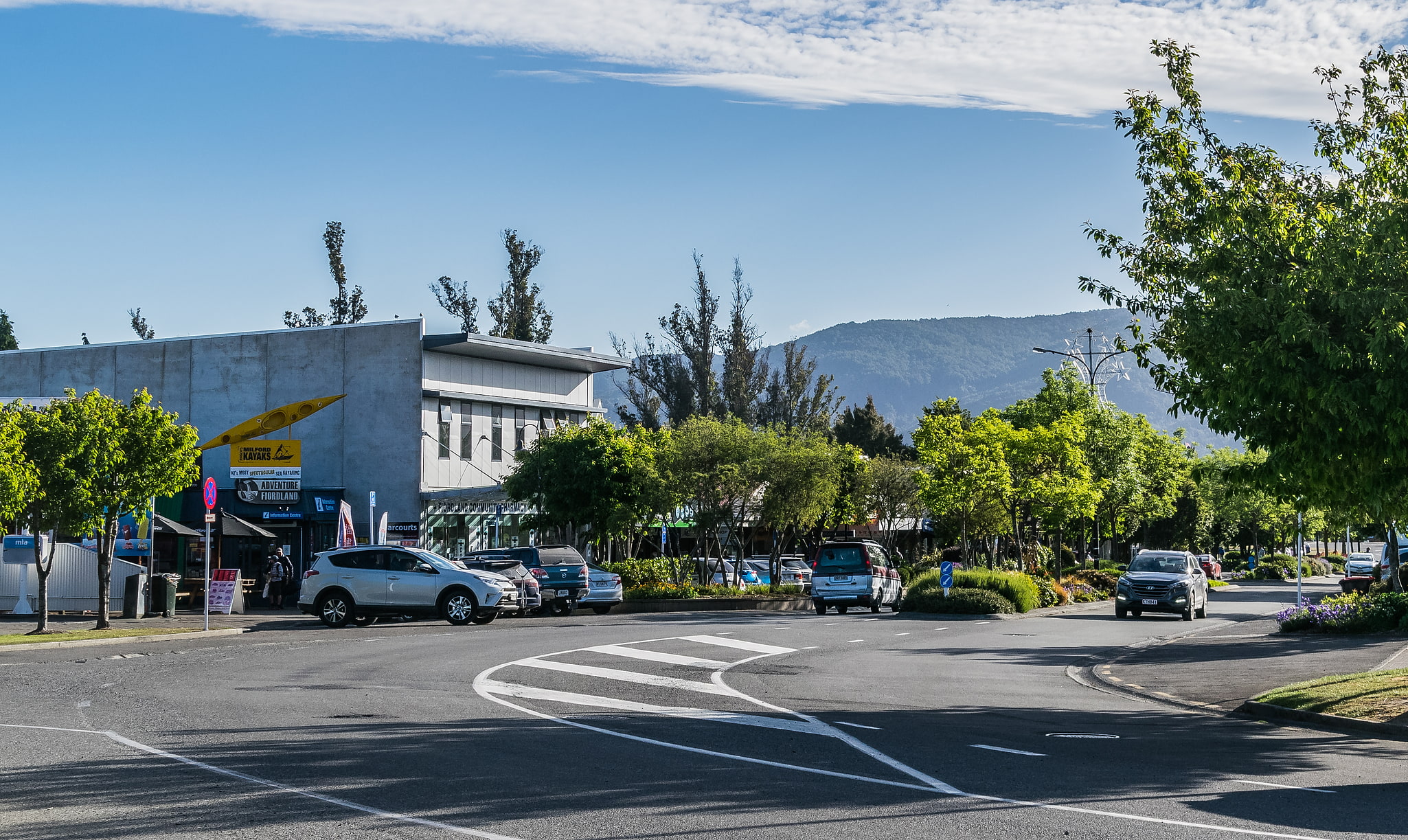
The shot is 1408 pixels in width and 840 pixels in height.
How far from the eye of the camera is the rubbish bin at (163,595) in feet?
104

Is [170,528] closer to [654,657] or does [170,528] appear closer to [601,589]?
[601,589]

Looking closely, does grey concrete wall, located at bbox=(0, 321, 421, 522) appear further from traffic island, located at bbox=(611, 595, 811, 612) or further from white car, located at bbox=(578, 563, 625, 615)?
white car, located at bbox=(578, 563, 625, 615)

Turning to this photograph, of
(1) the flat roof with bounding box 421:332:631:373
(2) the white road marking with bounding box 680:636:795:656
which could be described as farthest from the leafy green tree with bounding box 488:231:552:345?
(2) the white road marking with bounding box 680:636:795:656

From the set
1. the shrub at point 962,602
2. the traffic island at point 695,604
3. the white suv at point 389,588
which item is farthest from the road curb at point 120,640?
the shrub at point 962,602

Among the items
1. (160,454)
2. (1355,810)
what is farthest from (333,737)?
(160,454)

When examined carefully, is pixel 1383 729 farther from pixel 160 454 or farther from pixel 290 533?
pixel 290 533

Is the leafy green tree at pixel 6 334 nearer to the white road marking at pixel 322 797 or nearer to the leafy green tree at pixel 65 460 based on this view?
the leafy green tree at pixel 65 460

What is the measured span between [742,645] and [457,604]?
7.99 m

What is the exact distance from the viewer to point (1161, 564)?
32.8 metres

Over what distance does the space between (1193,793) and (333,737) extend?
21.7ft

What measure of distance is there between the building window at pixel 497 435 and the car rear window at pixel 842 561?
57.0 feet

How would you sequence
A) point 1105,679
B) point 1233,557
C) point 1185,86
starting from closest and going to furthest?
point 1185,86
point 1105,679
point 1233,557

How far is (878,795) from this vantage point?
8.39 meters

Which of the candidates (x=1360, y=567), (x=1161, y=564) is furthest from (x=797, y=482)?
(x=1360, y=567)
